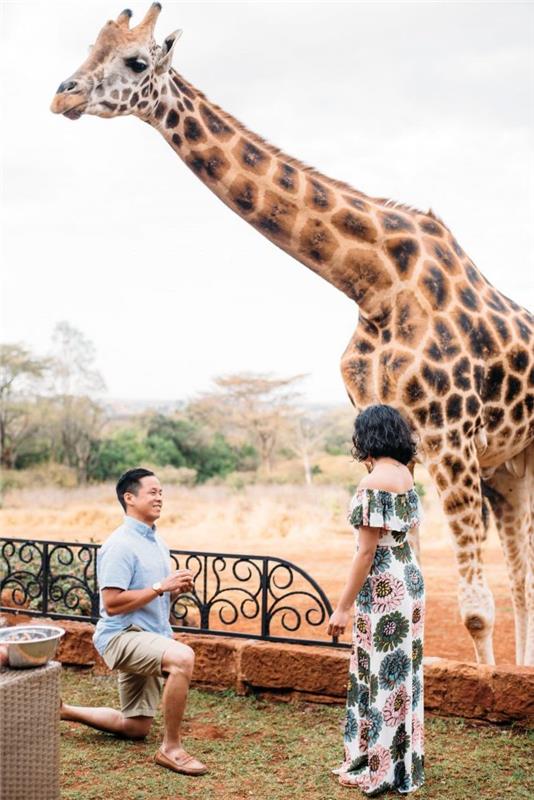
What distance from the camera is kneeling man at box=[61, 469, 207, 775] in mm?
3725

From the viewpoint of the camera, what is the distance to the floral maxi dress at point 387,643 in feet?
11.3

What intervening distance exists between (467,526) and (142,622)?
1763mm

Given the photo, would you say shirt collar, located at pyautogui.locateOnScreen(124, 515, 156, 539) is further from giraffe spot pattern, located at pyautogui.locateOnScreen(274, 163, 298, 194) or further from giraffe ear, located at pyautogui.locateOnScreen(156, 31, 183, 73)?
giraffe ear, located at pyautogui.locateOnScreen(156, 31, 183, 73)

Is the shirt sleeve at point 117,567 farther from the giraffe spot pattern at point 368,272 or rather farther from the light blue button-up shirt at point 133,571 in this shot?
the giraffe spot pattern at point 368,272

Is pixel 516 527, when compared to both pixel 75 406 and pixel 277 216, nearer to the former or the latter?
pixel 277 216

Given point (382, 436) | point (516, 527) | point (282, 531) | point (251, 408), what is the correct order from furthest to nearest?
point (251, 408) < point (282, 531) < point (516, 527) < point (382, 436)

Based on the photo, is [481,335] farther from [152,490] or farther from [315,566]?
[315,566]

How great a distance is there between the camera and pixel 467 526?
15.3ft

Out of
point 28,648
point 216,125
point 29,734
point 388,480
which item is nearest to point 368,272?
point 216,125

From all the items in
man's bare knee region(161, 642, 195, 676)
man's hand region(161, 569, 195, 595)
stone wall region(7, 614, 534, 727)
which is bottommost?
stone wall region(7, 614, 534, 727)

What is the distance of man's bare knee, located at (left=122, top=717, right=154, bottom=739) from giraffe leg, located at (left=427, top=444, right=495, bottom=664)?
1.71 metres

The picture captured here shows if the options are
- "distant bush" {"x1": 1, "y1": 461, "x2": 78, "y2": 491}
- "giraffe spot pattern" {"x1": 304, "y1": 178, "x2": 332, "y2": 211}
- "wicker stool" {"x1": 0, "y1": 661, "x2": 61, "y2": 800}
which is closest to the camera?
"wicker stool" {"x1": 0, "y1": 661, "x2": 61, "y2": 800}

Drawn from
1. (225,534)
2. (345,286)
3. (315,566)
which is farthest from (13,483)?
(345,286)

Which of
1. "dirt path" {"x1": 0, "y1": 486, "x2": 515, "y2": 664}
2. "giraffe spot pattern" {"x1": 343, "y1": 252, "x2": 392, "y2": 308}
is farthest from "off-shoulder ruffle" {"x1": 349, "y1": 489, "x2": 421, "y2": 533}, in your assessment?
"dirt path" {"x1": 0, "y1": 486, "x2": 515, "y2": 664}
